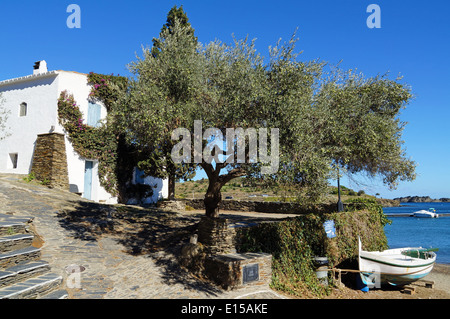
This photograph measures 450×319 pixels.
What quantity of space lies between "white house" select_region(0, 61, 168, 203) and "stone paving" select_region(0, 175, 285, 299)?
7435 mm

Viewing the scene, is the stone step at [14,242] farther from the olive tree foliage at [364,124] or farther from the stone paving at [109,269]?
the olive tree foliage at [364,124]

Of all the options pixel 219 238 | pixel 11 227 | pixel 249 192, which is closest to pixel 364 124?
pixel 219 238

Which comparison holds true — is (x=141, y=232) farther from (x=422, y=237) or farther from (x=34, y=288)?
(x=422, y=237)

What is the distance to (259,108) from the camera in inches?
438

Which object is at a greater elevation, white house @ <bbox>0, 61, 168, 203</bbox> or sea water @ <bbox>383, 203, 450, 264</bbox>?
white house @ <bbox>0, 61, 168, 203</bbox>

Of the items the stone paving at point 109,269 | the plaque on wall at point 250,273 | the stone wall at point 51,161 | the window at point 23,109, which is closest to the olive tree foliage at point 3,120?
the window at point 23,109

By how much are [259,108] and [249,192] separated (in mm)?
33216

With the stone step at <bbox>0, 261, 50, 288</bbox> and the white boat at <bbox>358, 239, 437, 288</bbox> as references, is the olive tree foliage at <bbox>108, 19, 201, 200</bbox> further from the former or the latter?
the white boat at <bbox>358, 239, 437, 288</bbox>

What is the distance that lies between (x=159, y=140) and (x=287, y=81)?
564cm

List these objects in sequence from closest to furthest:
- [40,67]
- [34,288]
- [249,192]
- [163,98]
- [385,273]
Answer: [34,288], [163,98], [385,273], [40,67], [249,192]

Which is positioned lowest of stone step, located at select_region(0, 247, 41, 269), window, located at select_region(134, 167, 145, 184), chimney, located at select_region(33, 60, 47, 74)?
stone step, located at select_region(0, 247, 41, 269)

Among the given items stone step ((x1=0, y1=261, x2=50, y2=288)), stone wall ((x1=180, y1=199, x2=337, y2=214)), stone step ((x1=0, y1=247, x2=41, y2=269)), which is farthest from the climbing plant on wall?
stone step ((x1=0, y1=261, x2=50, y2=288))

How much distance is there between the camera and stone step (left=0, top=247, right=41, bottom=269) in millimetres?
7733

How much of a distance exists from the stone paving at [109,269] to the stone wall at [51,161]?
5741mm
